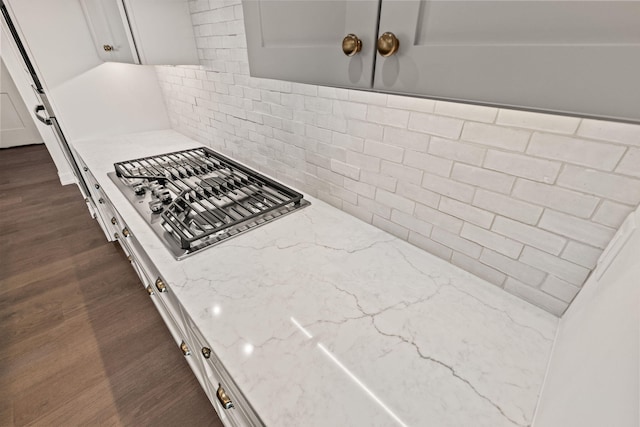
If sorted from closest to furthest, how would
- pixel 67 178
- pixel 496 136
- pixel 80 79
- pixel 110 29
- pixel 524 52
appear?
pixel 524 52 → pixel 496 136 → pixel 110 29 → pixel 80 79 → pixel 67 178

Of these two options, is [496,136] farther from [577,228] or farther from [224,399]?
[224,399]

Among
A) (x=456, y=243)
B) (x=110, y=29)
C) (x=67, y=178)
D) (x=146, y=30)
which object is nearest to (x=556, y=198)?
(x=456, y=243)

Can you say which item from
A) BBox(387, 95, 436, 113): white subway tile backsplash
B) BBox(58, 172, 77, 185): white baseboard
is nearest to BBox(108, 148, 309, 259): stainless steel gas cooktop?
BBox(387, 95, 436, 113): white subway tile backsplash

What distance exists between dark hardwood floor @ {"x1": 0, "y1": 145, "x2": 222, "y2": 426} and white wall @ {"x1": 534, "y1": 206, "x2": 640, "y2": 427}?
141 cm

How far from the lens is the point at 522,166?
0.67 m

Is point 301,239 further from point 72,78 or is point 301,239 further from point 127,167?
point 72,78

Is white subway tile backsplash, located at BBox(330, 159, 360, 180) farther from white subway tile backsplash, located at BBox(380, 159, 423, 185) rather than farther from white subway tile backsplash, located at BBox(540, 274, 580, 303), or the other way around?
white subway tile backsplash, located at BBox(540, 274, 580, 303)

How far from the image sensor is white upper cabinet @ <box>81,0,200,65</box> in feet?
4.42

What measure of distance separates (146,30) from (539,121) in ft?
5.58

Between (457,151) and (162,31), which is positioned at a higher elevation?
(162,31)

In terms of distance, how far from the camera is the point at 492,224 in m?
0.77

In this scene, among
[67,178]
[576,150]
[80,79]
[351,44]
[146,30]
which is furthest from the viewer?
[67,178]

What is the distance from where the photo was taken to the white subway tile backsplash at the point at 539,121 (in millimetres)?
591

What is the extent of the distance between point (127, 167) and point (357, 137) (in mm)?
1355
